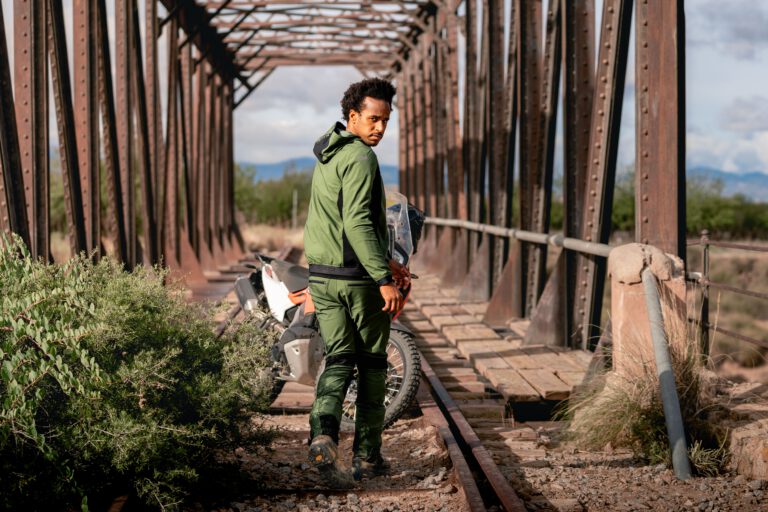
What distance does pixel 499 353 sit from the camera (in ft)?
27.8

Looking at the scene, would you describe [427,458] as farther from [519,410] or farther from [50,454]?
[50,454]

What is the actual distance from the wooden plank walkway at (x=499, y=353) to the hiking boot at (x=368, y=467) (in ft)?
5.71

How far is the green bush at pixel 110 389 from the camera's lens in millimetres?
3941

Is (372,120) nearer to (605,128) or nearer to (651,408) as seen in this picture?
(651,408)

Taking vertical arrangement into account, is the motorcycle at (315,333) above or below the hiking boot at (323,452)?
above

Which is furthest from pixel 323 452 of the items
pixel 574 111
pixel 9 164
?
pixel 574 111

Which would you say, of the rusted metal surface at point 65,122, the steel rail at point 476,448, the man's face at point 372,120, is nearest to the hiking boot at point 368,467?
the steel rail at point 476,448

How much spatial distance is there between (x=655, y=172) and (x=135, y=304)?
134 inches

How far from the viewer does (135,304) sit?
4727 millimetres

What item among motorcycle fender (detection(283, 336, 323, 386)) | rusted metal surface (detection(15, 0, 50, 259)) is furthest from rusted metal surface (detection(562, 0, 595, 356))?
rusted metal surface (detection(15, 0, 50, 259))

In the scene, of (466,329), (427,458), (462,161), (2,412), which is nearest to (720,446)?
(427,458)

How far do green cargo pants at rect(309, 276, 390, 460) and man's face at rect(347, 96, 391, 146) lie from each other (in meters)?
0.65

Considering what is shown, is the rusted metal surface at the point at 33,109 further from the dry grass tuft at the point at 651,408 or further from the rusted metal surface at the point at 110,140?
the dry grass tuft at the point at 651,408

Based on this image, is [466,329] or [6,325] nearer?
[6,325]
